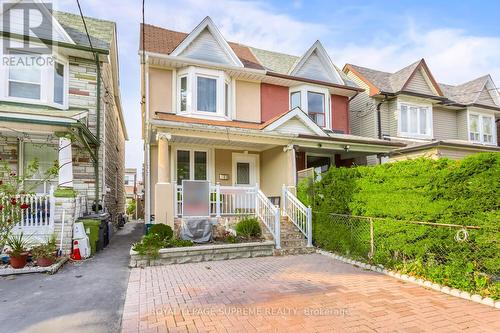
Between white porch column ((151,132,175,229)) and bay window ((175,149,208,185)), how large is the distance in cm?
229

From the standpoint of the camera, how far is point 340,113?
1490 centimetres

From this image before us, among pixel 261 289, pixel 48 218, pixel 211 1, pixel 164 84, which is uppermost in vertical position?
pixel 211 1

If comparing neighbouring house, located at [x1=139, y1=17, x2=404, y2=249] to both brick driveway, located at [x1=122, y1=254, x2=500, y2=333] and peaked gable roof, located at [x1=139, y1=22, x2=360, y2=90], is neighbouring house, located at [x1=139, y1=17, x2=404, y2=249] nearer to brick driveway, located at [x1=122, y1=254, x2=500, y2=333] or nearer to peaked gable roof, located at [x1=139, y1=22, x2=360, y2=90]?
peaked gable roof, located at [x1=139, y1=22, x2=360, y2=90]

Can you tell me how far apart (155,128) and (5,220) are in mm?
4433

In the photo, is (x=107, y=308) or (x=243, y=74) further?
(x=243, y=74)

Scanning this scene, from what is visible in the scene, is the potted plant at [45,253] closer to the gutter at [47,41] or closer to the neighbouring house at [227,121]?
the neighbouring house at [227,121]

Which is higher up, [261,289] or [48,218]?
[48,218]

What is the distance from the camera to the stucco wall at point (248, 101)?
12.9 m

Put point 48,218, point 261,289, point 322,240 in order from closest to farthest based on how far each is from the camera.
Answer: point 261,289 → point 48,218 → point 322,240

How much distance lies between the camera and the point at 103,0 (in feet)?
24.2

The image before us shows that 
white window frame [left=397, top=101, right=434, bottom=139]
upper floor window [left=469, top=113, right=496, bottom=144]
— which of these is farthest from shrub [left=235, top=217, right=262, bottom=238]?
upper floor window [left=469, top=113, right=496, bottom=144]

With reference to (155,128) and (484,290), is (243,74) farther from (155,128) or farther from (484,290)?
(484,290)

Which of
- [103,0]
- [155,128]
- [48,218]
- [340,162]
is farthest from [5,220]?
[340,162]

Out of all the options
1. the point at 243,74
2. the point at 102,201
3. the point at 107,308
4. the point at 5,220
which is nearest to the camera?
the point at 107,308
